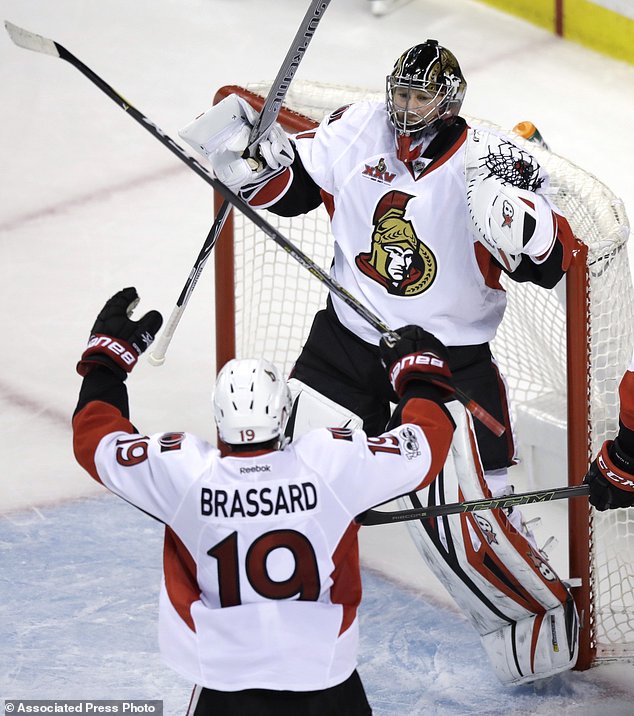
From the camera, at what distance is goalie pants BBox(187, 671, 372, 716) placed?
234cm

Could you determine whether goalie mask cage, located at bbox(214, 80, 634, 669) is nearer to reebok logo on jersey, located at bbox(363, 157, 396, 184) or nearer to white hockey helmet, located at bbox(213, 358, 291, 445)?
reebok logo on jersey, located at bbox(363, 157, 396, 184)

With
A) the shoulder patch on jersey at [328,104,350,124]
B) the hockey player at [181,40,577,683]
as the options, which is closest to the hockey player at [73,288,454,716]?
the hockey player at [181,40,577,683]

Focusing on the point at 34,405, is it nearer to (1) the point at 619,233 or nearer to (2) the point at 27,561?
(2) the point at 27,561

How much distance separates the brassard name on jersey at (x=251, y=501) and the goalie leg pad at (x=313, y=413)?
0.81 metres

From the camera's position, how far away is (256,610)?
2.31 meters

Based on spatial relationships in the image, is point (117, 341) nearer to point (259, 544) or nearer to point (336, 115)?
point (259, 544)

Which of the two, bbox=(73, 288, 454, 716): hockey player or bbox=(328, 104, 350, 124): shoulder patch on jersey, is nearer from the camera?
bbox=(73, 288, 454, 716): hockey player

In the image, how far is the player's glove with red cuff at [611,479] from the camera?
8.71 ft

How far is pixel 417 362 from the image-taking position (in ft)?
8.48

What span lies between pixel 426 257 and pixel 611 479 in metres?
0.59

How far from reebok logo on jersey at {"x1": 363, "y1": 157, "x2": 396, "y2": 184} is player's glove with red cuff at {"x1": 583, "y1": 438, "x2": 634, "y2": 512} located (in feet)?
2.27

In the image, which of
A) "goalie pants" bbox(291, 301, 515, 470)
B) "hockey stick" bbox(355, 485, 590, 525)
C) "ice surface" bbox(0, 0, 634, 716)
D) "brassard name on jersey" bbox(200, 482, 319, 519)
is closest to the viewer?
"brassard name on jersey" bbox(200, 482, 319, 519)

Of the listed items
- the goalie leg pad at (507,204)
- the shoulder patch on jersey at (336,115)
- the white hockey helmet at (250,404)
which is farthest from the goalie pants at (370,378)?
the white hockey helmet at (250,404)

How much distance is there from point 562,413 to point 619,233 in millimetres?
771
